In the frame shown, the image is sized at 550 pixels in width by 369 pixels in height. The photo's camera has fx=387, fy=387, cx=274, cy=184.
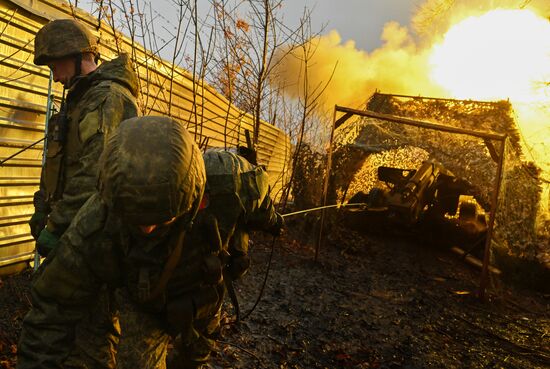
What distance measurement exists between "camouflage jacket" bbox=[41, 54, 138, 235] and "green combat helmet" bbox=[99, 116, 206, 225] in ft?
2.86

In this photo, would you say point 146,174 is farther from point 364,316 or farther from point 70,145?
point 364,316

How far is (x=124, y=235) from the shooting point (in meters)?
1.67

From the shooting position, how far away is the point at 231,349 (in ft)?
12.9

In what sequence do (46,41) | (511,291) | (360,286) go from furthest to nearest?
1. (511,291)
2. (360,286)
3. (46,41)

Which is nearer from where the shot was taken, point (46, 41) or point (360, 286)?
point (46, 41)

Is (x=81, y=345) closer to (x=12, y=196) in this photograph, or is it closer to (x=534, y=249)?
(x=12, y=196)

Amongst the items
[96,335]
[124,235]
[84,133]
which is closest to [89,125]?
[84,133]

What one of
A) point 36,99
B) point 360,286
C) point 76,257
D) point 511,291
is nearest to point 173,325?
point 76,257

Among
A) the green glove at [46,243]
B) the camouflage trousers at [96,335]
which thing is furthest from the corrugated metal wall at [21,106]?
the camouflage trousers at [96,335]

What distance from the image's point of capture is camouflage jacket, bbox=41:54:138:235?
2324 millimetres

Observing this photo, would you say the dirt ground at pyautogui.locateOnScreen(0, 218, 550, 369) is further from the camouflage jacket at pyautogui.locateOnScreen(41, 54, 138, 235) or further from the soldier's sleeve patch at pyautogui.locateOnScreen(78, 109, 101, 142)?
the soldier's sleeve patch at pyautogui.locateOnScreen(78, 109, 101, 142)

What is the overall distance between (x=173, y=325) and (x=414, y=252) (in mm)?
8810

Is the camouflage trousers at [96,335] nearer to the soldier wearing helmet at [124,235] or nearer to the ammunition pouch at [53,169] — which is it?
the soldier wearing helmet at [124,235]

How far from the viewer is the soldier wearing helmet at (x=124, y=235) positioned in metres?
1.53
